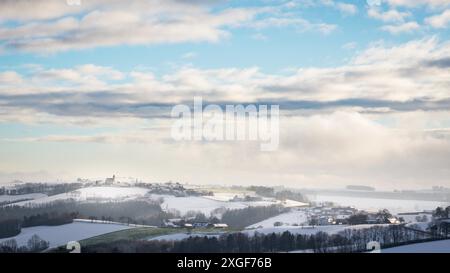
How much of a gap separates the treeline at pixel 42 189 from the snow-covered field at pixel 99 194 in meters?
0.16

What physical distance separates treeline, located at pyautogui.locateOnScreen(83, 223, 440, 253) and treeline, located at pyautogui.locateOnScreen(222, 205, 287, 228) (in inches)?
50.9

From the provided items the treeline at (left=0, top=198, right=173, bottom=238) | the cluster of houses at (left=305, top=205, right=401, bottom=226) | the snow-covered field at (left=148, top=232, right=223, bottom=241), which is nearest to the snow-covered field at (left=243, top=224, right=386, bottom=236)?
the cluster of houses at (left=305, top=205, right=401, bottom=226)

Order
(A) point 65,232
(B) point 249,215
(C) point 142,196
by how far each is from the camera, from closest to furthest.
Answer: (A) point 65,232, (B) point 249,215, (C) point 142,196

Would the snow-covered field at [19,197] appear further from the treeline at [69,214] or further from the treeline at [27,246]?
the treeline at [27,246]

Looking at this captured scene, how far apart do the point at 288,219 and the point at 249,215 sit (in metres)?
0.93

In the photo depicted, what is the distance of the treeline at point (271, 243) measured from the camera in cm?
1076

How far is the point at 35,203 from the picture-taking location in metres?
13.3

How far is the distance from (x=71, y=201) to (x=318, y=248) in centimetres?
559

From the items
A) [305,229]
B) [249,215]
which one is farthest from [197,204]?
[305,229]

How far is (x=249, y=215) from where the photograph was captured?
13.6m

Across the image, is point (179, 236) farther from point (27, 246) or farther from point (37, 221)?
point (37, 221)

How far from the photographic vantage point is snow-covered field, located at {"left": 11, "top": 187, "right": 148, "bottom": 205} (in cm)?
1270

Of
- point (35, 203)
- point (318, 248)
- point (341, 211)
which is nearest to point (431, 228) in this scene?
point (341, 211)
